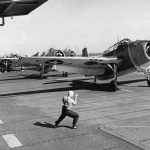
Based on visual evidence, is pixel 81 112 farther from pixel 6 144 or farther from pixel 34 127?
pixel 6 144

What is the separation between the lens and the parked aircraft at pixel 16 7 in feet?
18.1

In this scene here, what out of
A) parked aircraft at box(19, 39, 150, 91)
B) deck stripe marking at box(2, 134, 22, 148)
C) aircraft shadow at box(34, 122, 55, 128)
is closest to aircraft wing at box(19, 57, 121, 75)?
parked aircraft at box(19, 39, 150, 91)

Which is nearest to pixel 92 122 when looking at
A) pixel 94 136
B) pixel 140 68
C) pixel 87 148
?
pixel 94 136

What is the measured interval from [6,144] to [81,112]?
4.93 meters

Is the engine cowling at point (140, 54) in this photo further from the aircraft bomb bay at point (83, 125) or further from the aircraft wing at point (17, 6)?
the aircraft wing at point (17, 6)

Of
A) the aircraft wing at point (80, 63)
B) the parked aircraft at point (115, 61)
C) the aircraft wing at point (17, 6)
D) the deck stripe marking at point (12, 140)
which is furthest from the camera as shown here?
the aircraft wing at point (80, 63)

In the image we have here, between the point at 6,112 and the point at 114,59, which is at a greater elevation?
the point at 114,59

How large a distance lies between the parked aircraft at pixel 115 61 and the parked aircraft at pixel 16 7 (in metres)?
12.6

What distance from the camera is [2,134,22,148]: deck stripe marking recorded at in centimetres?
846

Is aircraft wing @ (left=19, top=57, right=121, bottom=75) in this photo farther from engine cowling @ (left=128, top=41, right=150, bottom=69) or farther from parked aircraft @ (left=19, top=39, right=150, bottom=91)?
engine cowling @ (left=128, top=41, right=150, bottom=69)

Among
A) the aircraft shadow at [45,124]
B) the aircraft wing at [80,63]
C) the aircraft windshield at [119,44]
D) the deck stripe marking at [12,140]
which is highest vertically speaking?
the aircraft windshield at [119,44]

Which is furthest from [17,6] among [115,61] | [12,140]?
[115,61]

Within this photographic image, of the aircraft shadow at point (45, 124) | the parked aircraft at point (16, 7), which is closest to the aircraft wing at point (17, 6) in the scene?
the parked aircraft at point (16, 7)

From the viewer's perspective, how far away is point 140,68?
1888 cm
